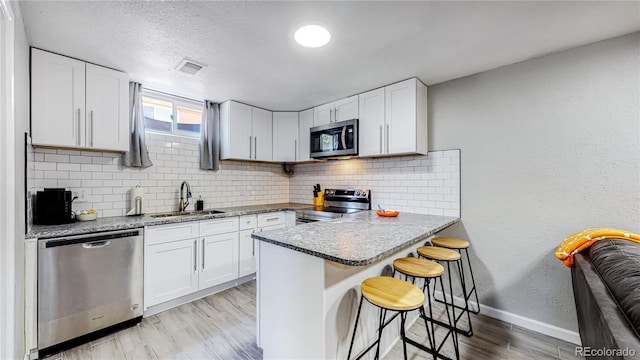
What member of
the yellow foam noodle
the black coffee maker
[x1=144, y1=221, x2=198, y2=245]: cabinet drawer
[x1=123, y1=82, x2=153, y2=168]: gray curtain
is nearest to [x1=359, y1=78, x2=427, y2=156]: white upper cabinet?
the yellow foam noodle

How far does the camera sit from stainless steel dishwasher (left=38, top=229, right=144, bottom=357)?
1.79 metres

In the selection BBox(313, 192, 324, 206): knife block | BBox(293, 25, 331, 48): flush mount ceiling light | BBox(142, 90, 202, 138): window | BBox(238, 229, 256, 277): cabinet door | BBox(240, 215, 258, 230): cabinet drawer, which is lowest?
BBox(238, 229, 256, 277): cabinet door

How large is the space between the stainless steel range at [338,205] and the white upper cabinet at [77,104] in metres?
2.08

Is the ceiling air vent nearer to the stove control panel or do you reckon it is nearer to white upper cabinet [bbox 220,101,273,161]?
white upper cabinet [bbox 220,101,273,161]

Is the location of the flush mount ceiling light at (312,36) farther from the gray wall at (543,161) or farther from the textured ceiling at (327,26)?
the gray wall at (543,161)

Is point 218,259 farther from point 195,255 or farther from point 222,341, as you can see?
point 222,341

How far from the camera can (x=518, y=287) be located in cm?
223

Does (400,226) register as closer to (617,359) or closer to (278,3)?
Answer: (617,359)

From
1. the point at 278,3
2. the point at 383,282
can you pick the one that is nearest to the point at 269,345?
the point at 383,282

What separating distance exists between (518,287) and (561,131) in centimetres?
141

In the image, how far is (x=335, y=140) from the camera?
10.3ft

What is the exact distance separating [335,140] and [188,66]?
175 cm

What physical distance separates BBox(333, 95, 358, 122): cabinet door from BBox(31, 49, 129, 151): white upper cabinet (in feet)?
7.47

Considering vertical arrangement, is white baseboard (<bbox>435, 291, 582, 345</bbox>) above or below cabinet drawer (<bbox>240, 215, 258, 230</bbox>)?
below
